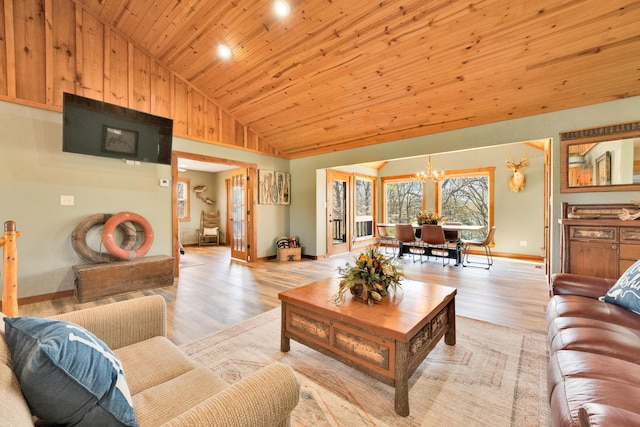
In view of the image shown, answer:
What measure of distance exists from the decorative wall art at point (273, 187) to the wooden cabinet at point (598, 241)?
490cm

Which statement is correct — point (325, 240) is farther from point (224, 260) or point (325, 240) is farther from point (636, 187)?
point (636, 187)

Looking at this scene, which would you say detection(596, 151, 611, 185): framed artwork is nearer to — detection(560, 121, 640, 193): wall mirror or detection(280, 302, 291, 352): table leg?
detection(560, 121, 640, 193): wall mirror

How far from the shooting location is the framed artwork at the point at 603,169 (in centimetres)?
317

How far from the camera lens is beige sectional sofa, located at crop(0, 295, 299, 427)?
28.9 inches

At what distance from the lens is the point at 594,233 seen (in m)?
2.95

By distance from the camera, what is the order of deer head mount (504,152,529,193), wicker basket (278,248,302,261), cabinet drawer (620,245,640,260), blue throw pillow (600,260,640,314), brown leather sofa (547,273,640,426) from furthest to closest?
wicker basket (278,248,302,261)
deer head mount (504,152,529,193)
cabinet drawer (620,245,640,260)
blue throw pillow (600,260,640,314)
brown leather sofa (547,273,640,426)

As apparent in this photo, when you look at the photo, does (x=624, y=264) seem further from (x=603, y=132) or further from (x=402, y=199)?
(x=402, y=199)

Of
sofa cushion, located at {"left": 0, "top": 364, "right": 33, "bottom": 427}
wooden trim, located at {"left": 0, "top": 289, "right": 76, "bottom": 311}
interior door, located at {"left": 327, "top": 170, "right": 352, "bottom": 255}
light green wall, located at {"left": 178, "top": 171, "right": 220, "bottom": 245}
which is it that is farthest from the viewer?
light green wall, located at {"left": 178, "top": 171, "right": 220, "bottom": 245}

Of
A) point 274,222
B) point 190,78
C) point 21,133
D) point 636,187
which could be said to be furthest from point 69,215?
point 636,187

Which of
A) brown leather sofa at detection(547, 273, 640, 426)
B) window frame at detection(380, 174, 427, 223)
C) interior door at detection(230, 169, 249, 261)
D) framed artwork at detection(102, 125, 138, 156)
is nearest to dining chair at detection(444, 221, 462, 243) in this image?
window frame at detection(380, 174, 427, 223)

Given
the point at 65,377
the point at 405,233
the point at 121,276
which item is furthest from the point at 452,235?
the point at 65,377

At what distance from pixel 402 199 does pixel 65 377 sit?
320 inches

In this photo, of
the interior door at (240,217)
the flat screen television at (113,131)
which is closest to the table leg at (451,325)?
the flat screen television at (113,131)

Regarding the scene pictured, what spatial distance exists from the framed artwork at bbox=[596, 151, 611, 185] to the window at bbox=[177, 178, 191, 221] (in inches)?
359
